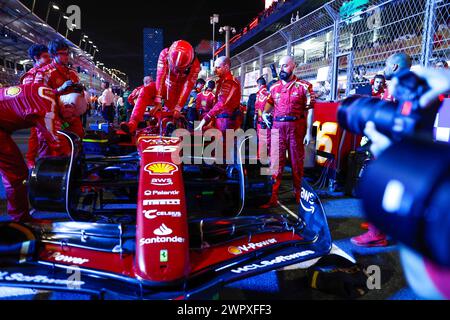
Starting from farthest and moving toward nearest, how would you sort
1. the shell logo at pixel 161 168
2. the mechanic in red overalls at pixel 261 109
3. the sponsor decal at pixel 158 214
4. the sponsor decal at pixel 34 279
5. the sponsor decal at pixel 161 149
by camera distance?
the mechanic in red overalls at pixel 261 109 → the sponsor decal at pixel 161 149 → the shell logo at pixel 161 168 → the sponsor decal at pixel 158 214 → the sponsor decal at pixel 34 279

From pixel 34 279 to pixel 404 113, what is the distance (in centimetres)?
181

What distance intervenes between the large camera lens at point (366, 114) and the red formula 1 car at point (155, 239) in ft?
3.07

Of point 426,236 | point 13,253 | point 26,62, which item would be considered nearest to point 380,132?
point 426,236

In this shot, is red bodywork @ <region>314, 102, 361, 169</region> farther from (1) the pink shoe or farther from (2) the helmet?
(2) the helmet

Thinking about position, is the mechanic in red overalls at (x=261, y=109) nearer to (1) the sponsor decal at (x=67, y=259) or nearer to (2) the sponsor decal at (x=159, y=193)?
(2) the sponsor decal at (x=159, y=193)

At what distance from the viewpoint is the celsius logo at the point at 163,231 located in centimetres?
195

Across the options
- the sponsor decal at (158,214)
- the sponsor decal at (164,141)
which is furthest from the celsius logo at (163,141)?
the sponsor decal at (158,214)

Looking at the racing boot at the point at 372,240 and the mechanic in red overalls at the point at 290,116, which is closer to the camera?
the racing boot at the point at 372,240

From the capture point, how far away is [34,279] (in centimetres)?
171

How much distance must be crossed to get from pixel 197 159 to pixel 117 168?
32.3 inches

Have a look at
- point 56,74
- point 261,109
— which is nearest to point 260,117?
point 261,109

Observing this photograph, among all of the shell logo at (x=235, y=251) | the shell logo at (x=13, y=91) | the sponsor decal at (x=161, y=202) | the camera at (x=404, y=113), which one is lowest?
the shell logo at (x=235, y=251)

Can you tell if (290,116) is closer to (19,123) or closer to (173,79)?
(173,79)

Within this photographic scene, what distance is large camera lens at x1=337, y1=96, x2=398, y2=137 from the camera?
1126 mm
